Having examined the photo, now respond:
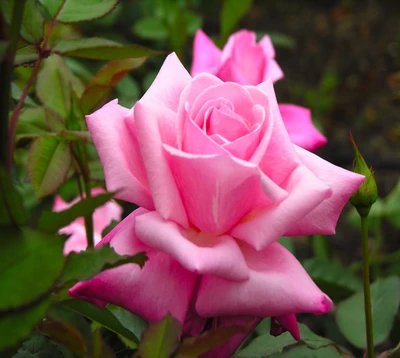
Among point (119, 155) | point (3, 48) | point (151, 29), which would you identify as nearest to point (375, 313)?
point (119, 155)

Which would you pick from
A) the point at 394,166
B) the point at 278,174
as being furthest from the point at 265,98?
the point at 394,166

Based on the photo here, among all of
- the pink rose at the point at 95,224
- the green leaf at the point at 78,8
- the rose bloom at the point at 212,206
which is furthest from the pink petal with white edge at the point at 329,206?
the pink rose at the point at 95,224

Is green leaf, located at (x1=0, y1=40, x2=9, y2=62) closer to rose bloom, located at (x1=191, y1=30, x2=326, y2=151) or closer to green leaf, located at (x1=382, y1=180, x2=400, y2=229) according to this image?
rose bloom, located at (x1=191, y1=30, x2=326, y2=151)

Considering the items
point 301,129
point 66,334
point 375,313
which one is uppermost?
point 66,334

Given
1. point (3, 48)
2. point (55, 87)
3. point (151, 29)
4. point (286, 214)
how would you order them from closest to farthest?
point (3, 48), point (286, 214), point (55, 87), point (151, 29)

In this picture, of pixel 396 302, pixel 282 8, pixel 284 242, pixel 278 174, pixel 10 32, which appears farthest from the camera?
pixel 282 8

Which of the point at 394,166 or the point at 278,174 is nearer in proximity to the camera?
the point at 278,174

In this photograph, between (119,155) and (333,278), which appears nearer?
(119,155)

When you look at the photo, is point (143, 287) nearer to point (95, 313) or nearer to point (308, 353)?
point (95, 313)

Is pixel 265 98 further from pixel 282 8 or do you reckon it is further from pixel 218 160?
pixel 282 8
